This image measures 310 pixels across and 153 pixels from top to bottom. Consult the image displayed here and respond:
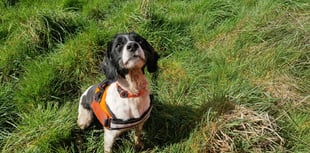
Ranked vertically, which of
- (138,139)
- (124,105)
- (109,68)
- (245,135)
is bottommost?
(138,139)

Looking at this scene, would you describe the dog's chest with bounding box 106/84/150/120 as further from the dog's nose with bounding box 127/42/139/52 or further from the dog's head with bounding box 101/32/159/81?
the dog's nose with bounding box 127/42/139/52

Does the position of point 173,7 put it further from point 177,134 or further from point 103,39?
point 177,134

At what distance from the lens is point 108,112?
298cm

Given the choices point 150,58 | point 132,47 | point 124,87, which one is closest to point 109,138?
point 124,87

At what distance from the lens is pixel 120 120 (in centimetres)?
295

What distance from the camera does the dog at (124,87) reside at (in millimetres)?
2736

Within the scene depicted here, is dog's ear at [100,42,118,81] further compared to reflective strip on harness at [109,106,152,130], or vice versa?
reflective strip on harness at [109,106,152,130]

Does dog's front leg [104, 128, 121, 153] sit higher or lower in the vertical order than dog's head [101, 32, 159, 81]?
lower

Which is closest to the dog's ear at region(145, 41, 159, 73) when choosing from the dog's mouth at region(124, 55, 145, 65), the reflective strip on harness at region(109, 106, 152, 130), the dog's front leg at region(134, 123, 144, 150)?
the dog's mouth at region(124, 55, 145, 65)

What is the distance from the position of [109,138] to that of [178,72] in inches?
47.9

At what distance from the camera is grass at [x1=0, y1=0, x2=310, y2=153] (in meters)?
3.24

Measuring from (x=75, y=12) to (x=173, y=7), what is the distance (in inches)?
45.6

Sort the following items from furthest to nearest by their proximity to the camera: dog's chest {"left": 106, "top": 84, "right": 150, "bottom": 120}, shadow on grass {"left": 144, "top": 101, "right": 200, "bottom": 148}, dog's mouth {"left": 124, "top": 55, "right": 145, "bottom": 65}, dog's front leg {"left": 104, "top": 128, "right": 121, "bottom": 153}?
shadow on grass {"left": 144, "top": 101, "right": 200, "bottom": 148}, dog's front leg {"left": 104, "top": 128, "right": 121, "bottom": 153}, dog's chest {"left": 106, "top": 84, "right": 150, "bottom": 120}, dog's mouth {"left": 124, "top": 55, "right": 145, "bottom": 65}

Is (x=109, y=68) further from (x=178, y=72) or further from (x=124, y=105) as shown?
(x=178, y=72)
